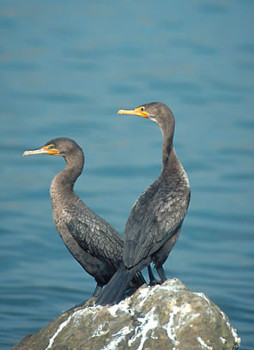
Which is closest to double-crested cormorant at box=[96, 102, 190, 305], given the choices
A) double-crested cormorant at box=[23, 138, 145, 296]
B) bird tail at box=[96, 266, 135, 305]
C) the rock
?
bird tail at box=[96, 266, 135, 305]

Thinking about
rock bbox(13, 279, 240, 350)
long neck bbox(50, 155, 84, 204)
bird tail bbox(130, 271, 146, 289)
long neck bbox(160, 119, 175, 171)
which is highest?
long neck bbox(160, 119, 175, 171)

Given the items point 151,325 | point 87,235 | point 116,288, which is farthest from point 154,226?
point 151,325

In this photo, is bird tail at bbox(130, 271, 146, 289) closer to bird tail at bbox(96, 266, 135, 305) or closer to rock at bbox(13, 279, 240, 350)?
bird tail at bbox(96, 266, 135, 305)

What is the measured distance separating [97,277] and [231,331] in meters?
1.80

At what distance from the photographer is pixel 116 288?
7625mm

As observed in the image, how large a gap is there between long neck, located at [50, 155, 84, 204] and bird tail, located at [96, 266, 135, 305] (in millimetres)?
1299

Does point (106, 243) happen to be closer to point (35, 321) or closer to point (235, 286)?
point (35, 321)

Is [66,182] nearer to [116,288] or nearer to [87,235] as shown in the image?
[87,235]

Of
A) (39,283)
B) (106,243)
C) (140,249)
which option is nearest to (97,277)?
(106,243)

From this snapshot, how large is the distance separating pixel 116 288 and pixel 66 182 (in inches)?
64.8

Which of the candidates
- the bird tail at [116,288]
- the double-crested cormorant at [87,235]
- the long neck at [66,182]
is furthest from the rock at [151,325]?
the long neck at [66,182]

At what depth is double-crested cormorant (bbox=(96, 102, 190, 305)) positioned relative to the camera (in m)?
7.73

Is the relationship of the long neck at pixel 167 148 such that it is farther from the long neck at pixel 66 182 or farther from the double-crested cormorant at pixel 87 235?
the long neck at pixel 66 182

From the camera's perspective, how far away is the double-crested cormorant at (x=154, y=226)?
7734mm
